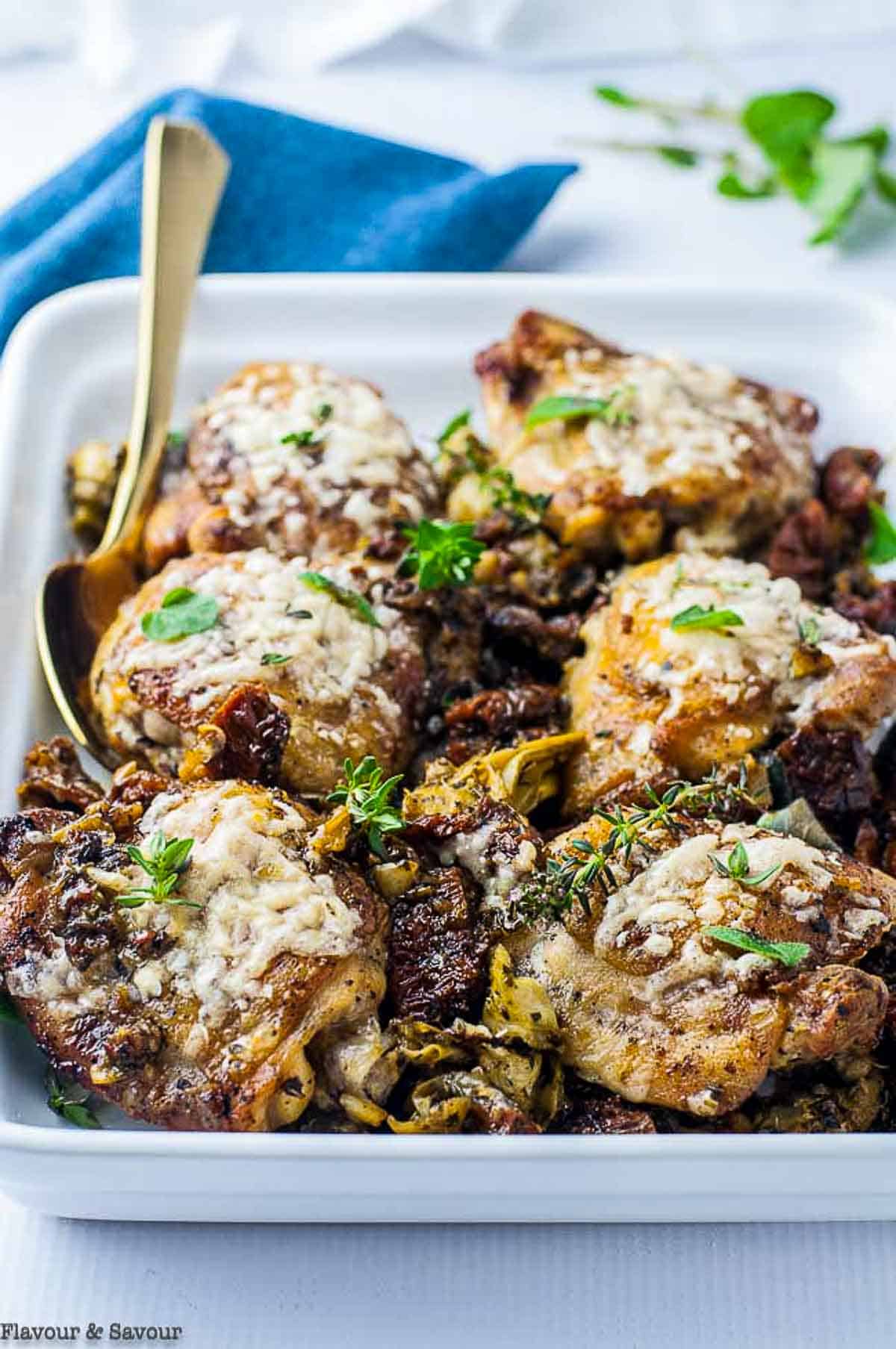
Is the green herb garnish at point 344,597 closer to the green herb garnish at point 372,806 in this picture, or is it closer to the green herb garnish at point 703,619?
the green herb garnish at point 372,806

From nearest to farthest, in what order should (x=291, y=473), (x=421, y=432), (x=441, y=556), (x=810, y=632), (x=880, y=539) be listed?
(x=810, y=632) < (x=441, y=556) < (x=291, y=473) < (x=880, y=539) < (x=421, y=432)

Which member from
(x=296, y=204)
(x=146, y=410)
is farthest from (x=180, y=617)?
(x=296, y=204)

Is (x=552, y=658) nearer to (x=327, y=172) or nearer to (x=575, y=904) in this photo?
(x=575, y=904)

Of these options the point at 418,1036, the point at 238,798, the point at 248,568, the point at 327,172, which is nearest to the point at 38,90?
the point at 327,172

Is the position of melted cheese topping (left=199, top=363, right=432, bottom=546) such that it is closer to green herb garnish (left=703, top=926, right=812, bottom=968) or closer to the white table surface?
green herb garnish (left=703, top=926, right=812, bottom=968)

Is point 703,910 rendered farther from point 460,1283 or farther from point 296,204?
point 296,204
